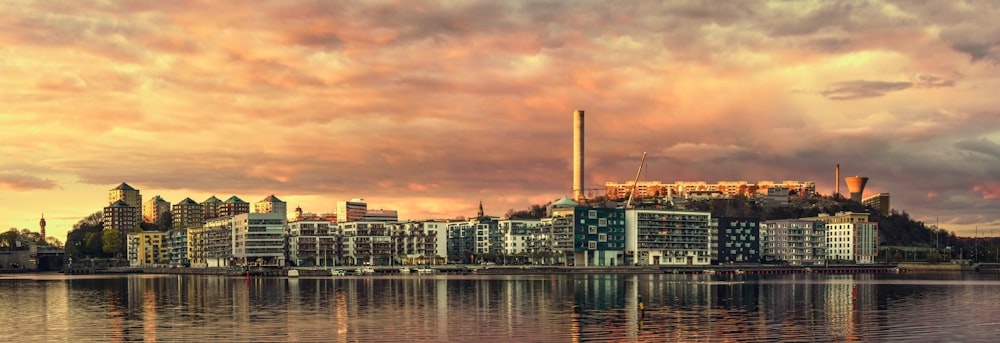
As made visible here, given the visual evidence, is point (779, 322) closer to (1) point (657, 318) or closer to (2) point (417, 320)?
(1) point (657, 318)

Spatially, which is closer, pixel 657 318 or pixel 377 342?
pixel 377 342

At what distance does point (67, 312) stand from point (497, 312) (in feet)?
138

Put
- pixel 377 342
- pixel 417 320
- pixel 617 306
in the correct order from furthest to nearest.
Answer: pixel 617 306 → pixel 417 320 → pixel 377 342

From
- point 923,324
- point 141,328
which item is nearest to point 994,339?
point 923,324

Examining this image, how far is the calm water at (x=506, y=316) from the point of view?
75188 mm

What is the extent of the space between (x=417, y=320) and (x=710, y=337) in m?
27.0

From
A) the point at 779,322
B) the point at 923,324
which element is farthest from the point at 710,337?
the point at 923,324

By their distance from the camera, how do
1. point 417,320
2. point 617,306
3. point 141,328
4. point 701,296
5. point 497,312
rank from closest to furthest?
point 141,328 → point 417,320 → point 497,312 → point 617,306 → point 701,296

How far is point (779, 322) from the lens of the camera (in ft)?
282

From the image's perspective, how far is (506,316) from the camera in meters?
93.4

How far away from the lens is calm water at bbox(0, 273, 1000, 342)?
Answer: 75188 millimetres

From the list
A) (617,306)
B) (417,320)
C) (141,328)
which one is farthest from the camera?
(617,306)

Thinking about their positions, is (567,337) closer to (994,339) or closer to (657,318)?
(657,318)

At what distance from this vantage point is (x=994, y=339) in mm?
71375
